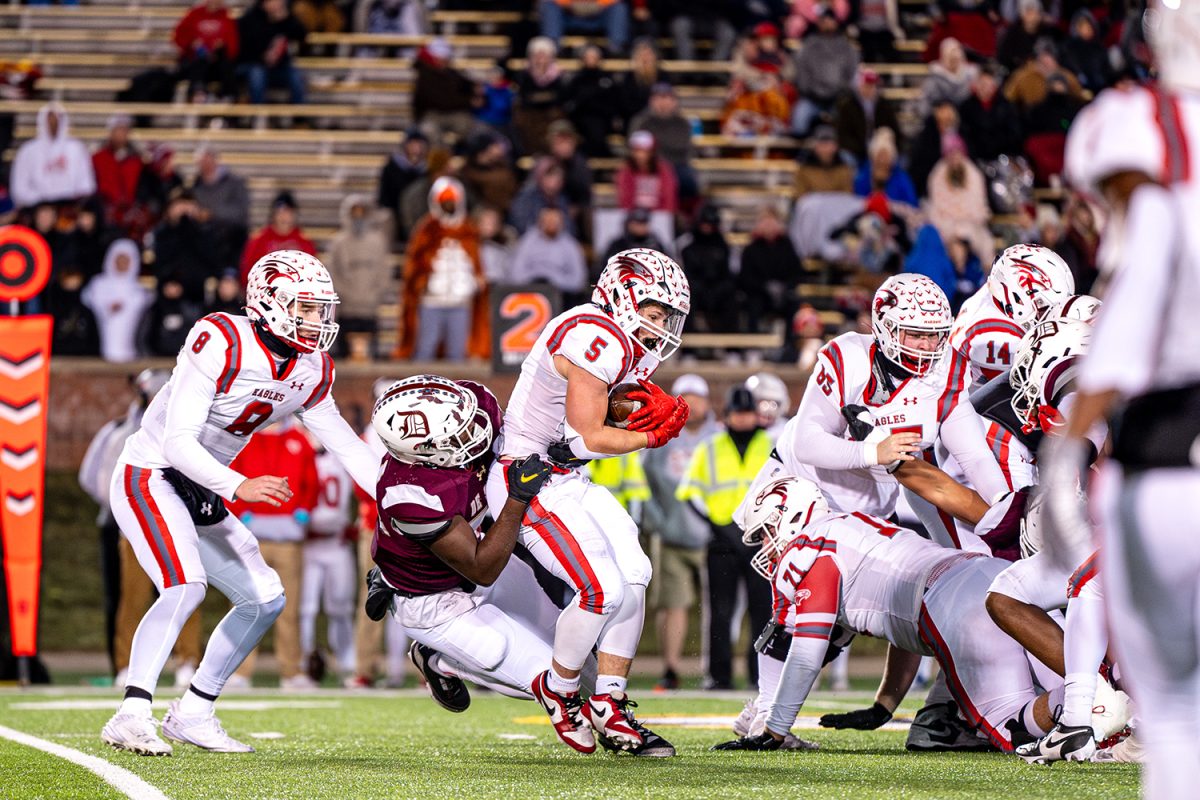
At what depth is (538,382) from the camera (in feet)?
21.9

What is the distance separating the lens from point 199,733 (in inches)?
269

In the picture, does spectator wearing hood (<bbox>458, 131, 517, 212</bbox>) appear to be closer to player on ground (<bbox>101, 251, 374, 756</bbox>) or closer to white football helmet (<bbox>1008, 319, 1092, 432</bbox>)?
player on ground (<bbox>101, 251, 374, 756</bbox>)

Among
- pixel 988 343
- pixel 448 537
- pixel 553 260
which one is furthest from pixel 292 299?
pixel 553 260

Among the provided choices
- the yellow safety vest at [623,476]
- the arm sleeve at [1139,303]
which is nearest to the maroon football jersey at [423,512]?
the arm sleeve at [1139,303]

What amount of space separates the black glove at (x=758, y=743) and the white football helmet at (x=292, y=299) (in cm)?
221

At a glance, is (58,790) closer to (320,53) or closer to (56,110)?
(56,110)

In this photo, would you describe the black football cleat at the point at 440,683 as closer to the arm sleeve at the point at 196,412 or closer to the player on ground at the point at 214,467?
the player on ground at the point at 214,467

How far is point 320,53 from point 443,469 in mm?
12411

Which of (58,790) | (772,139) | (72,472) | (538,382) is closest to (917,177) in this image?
(772,139)

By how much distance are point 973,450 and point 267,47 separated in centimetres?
1173

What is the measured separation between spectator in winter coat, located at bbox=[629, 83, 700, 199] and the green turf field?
7.46 meters

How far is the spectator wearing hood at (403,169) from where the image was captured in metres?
15.1

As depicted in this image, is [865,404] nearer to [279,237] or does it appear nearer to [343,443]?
[343,443]

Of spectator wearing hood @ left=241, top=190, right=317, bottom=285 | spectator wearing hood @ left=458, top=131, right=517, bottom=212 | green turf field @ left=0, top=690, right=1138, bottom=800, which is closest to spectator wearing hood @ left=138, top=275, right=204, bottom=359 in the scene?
spectator wearing hood @ left=241, top=190, right=317, bottom=285
